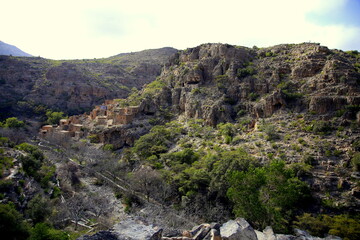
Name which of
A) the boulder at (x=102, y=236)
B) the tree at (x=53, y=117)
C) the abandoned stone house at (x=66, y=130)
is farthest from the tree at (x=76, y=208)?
the tree at (x=53, y=117)

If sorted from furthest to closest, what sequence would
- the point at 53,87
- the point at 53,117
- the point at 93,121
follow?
the point at 53,87
the point at 53,117
the point at 93,121

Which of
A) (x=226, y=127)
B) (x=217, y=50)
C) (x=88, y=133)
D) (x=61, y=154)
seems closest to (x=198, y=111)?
(x=226, y=127)

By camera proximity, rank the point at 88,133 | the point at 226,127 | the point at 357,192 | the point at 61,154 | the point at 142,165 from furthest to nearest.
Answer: the point at 88,133
the point at 61,154
the point at 226,127
the point at 142,165
the point at 357,192

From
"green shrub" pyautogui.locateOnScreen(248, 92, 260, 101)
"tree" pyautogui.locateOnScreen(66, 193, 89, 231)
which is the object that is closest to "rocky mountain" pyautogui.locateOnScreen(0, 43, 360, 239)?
"green shrub" pyautogui.locateOnScreen(248, 92, 260, 101)

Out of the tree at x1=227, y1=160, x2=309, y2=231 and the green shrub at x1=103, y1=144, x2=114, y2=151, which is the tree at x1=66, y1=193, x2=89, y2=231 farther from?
the green shrub at x1=103, y1=144, x2=114, y2=151

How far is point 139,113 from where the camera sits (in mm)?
49938

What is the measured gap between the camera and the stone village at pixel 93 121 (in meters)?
47.3

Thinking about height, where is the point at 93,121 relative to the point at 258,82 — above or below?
below

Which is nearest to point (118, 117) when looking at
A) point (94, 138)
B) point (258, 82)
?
point (94, 138)

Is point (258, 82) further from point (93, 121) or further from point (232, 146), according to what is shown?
point (93, 121)

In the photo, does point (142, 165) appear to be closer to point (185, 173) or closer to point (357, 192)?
point (185, 173)

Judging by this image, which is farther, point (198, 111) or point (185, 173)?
point (198, 111)

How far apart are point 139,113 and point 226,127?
19879 millimetres

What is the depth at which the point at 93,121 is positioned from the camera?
175 feet
